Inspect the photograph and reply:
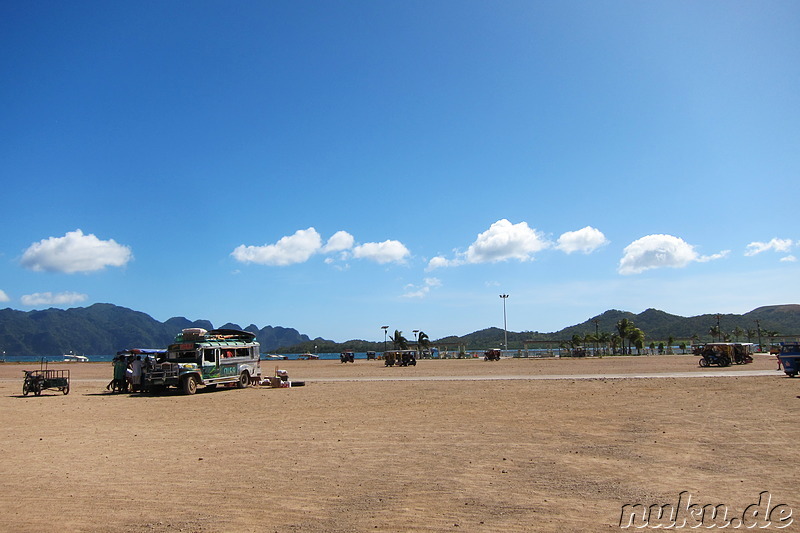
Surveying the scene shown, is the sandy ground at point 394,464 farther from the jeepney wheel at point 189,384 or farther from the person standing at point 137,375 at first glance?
the person standing at point 137,375

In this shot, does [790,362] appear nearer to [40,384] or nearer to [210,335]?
[210,335]

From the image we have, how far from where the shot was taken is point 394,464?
1009 centimetres

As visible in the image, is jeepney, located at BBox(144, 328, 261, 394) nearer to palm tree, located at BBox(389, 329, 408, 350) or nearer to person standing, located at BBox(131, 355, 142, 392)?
person standing, located at BBox(131, 355, 142, 392)

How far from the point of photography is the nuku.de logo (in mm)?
6656

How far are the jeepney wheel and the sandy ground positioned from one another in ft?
20.8

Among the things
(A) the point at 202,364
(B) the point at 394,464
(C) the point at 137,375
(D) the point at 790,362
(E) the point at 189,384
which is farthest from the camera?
(D) the point at 790,362

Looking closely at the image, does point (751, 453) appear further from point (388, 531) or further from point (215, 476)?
point (215, 476)

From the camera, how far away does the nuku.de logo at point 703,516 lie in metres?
6.66

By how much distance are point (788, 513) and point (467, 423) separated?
8.56 meters

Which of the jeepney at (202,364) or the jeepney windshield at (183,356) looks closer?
the jeepney at (202,364)

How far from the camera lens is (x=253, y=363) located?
3106cm

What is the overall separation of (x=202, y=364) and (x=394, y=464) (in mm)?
19716

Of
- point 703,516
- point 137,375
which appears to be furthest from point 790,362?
point 137,375

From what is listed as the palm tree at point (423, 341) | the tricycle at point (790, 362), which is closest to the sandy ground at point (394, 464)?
the tricycle at point (790, 362)
